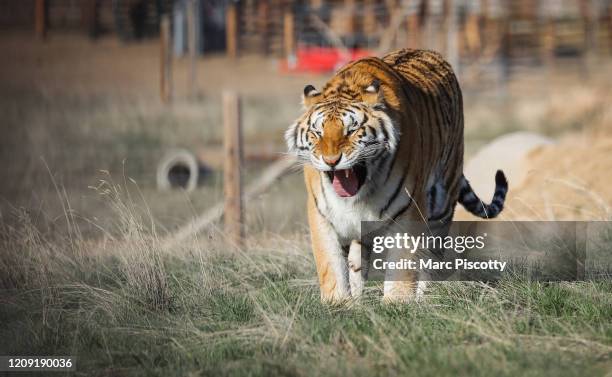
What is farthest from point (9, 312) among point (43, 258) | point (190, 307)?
point (190, 307)

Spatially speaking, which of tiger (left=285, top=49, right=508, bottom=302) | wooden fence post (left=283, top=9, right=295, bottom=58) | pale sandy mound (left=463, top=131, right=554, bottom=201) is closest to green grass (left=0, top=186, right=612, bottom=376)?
tiger (left=285, top=49, right=508, bottom=302)

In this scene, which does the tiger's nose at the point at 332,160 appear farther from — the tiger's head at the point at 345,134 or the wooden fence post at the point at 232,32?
the wooden fence post at the point at 232,32

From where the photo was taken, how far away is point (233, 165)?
902cm

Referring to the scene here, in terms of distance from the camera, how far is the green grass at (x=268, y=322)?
14.9 feet

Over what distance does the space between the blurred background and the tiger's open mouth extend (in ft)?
7.31

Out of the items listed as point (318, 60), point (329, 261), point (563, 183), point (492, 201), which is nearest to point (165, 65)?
point (318, 60)

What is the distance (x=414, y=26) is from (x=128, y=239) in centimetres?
2137

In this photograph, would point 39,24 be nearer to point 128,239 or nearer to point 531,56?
point 531,56

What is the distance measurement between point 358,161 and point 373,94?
0.39 metres

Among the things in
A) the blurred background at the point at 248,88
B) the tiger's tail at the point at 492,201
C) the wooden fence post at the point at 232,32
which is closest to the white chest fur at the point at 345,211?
the tiger's tail at the point at 492,201

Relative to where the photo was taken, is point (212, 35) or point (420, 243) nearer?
point (420, 243)

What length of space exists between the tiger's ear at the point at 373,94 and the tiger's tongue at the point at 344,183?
38 centimetres

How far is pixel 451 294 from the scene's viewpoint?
18.0 feet

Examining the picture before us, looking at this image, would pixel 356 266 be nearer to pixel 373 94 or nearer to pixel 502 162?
pixel 373 94
